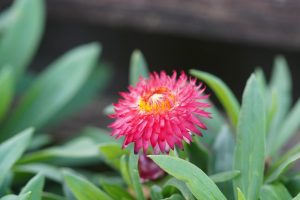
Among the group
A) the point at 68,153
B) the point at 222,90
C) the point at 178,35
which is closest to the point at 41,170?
the point at 68,153

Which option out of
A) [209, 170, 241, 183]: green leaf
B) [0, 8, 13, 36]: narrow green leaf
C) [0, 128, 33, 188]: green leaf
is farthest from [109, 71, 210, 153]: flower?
[0, 8, 13, 36]: narrow green leaf

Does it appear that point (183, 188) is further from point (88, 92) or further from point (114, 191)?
point (88, 92)

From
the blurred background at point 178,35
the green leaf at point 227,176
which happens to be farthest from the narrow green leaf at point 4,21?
the green leaf at point 227,176

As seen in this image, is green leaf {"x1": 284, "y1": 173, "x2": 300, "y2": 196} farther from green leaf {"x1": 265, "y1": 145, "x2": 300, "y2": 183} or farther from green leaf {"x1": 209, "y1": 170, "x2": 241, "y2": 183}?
green leaf {"x1": 209, "y1": 170, "x2": 241, "y2": 183}

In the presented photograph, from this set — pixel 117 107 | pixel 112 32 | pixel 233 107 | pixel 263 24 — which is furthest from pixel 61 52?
pixel 117 107

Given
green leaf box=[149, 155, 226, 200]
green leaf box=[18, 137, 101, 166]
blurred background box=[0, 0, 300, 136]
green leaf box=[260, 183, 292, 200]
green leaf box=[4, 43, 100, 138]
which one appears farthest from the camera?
blurred background box=[0, 0, 300, 136]

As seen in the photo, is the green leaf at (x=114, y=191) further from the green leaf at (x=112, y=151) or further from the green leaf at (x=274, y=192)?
the green leaf at (x=274, y=192)
